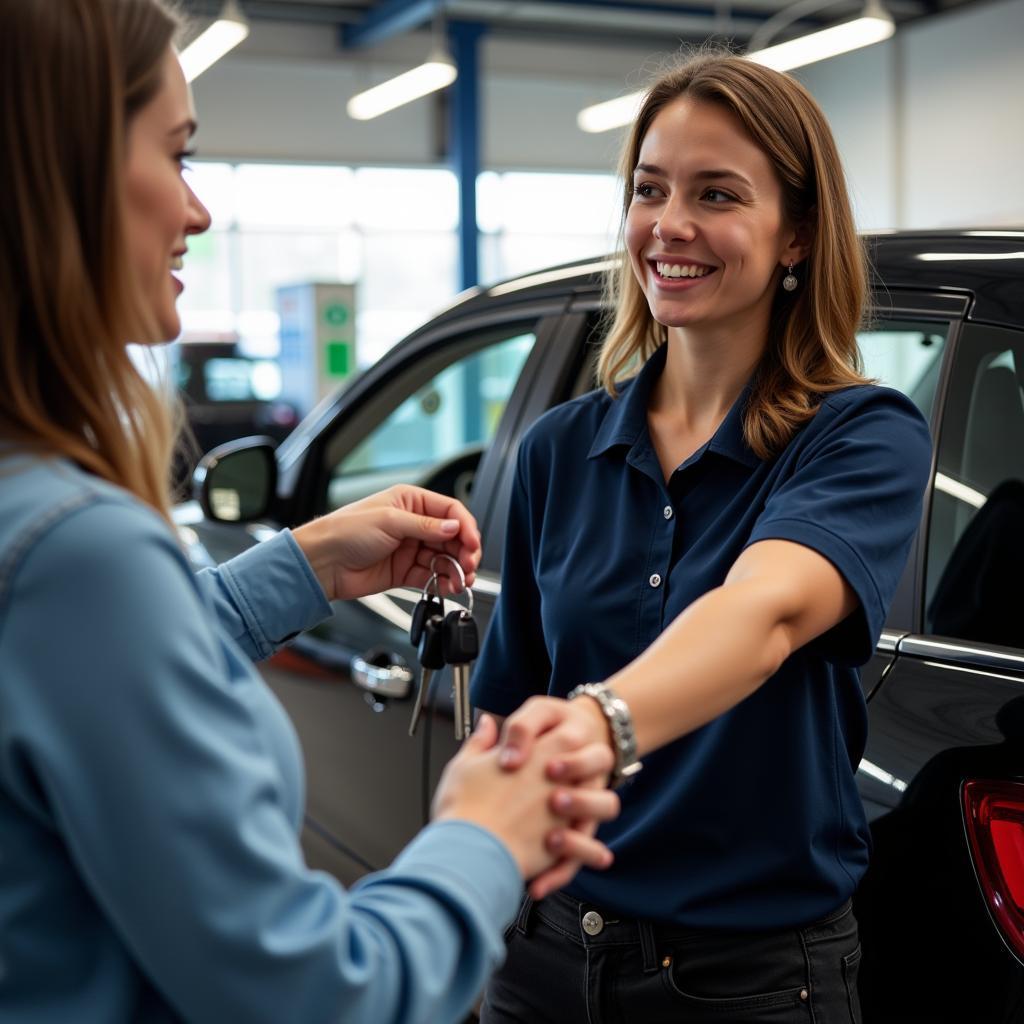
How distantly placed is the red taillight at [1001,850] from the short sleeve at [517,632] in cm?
57

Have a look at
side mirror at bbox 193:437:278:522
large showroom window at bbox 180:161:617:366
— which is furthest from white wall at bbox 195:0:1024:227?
side mirror at bbox 193:437:278:522

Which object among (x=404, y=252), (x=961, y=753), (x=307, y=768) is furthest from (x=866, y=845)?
(x=404, y=252)

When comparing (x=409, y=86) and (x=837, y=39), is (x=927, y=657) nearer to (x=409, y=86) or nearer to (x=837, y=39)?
(x=837, y=39)

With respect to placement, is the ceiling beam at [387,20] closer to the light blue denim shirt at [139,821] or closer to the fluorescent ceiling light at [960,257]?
the fluorescent ceiling light at [960,257]

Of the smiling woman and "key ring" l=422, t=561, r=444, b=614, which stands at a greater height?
the smiling woman

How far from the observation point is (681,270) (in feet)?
5.72

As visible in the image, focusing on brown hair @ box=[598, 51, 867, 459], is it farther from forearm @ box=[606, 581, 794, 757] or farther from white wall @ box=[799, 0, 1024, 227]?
white wall @ box=[799, 0, 1024, 227]

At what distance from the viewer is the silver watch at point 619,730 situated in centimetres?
123

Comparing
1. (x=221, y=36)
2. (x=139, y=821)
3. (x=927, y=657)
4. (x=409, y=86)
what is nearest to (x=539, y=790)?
(x=139, y=821)

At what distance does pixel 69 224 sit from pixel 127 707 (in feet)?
1.12

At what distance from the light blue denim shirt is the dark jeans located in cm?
63

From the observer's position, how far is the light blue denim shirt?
841mm

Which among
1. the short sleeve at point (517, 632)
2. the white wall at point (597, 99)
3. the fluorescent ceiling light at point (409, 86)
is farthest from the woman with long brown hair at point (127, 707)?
the white wall at point (597, 99)

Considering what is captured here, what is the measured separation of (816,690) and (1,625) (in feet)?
3.18
